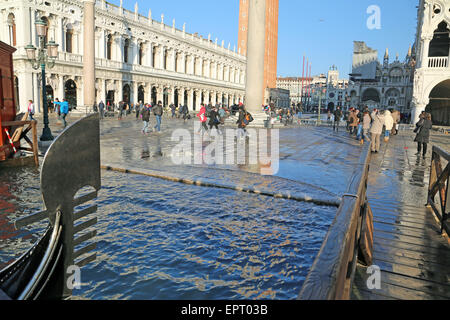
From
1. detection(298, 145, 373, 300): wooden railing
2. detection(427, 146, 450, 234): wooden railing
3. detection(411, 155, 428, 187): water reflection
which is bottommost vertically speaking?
detection(411, 155, 428, 187): water reflection

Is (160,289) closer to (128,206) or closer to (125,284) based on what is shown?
(125,284)

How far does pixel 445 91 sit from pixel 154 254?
3401 centimetres

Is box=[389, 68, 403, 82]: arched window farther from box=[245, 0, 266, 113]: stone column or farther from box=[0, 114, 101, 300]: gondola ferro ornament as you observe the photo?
box=[0, 114, 101, 300]: gondola ferro ornament

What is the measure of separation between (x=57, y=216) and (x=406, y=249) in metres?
3.04

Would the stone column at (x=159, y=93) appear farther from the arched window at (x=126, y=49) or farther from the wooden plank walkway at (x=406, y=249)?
the wooden plank walkway at (x=406, y=249)

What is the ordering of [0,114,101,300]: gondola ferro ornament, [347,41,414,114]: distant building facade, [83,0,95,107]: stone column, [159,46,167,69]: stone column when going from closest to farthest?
[0,114,101,300]: gondola ferro ornament → [83,0,95,107]: stone column → [159,46,167,69]: stone column → [347,41,414,114]: distant building facade

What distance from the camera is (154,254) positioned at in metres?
3.42

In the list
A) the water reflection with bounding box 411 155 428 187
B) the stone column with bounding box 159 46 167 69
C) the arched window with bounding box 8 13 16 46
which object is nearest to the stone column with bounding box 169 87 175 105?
the stone column with bounding box 159 46 167 69

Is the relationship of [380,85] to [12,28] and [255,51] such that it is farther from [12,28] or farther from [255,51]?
[12,28]

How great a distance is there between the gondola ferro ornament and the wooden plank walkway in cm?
198

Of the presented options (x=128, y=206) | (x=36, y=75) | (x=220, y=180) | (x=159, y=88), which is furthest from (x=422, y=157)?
(x=159, y=88)

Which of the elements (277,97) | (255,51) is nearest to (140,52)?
(255,51)

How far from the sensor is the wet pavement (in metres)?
2.91

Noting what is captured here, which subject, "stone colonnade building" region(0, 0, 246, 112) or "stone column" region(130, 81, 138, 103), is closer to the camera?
"stone colonnade building" region(0, 0, 246, 112)
